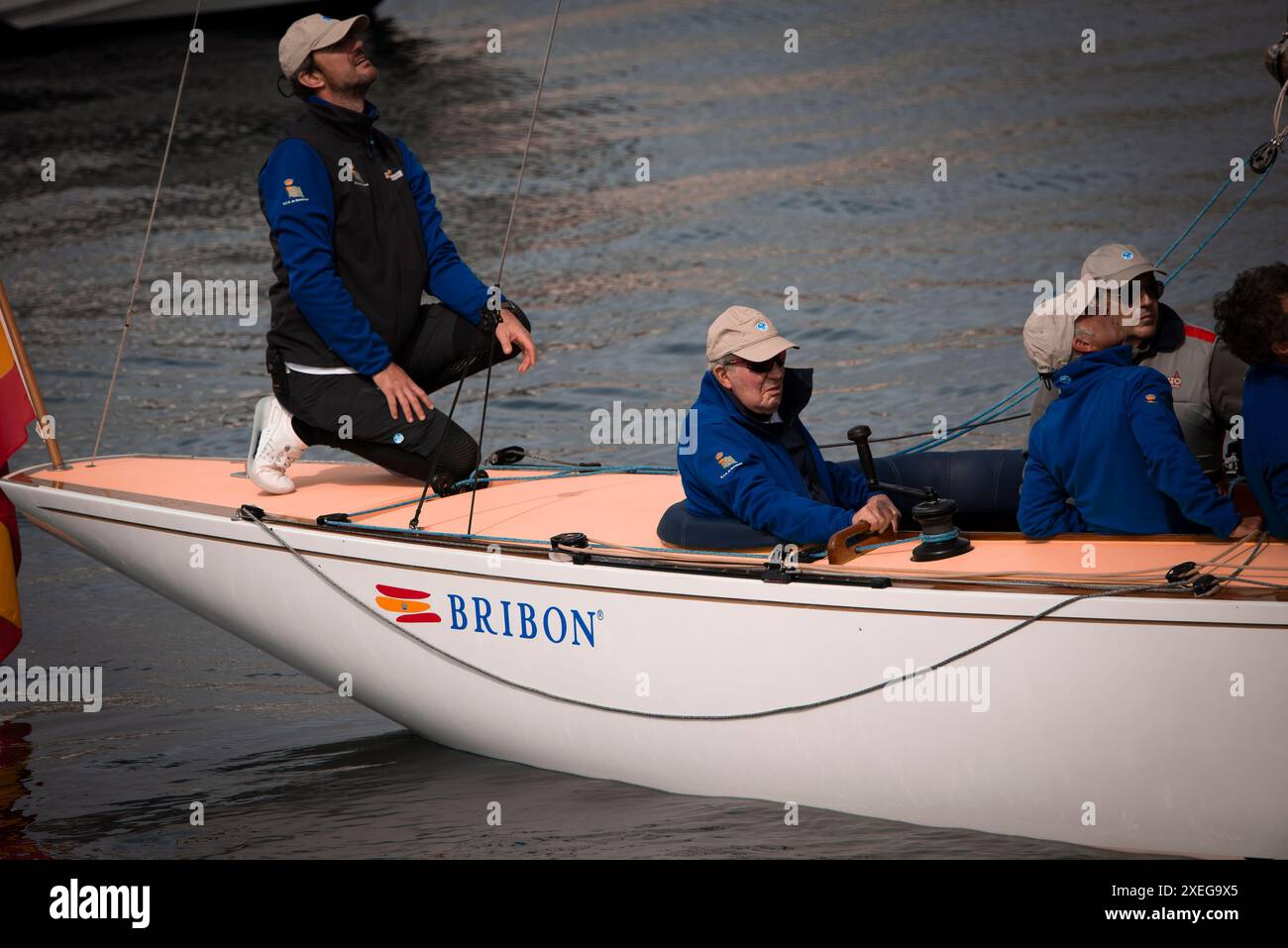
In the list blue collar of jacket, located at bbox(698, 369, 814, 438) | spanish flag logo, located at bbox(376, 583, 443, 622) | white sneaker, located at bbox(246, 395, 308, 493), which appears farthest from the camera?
white sneaker, located at bbox(246, 395, 308, 493)

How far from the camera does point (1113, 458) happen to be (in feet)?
11.8

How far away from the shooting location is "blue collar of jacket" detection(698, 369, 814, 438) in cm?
399

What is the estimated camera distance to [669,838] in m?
4.25

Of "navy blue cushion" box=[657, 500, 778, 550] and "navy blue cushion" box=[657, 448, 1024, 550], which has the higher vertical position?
"navy blue cushion" box=[657, 448, 1024, 550]

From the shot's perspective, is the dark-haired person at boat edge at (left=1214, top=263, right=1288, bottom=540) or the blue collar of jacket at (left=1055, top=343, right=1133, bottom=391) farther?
the blue collar of jacket at (left=1055, top=343, right=1133, bottom=391)

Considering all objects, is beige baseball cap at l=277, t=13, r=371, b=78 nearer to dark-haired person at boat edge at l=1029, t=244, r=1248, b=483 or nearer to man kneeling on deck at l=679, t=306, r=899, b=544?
man kneeling on deck at l=679, t=306, r=899, b=544

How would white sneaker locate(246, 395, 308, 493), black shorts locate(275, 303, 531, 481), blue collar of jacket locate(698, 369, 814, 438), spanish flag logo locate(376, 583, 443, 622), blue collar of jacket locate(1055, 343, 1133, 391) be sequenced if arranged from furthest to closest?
white sneaker locate(246, 395, 308, 493) → black shorts locate(275, 303, 531, 481) → spanish flag logo locate(376, 583, 443, 622) → blue collar of jacket locate(698, 369, 814, 438) → blue collar of jacket locate(1055, 343, 1133, 391)

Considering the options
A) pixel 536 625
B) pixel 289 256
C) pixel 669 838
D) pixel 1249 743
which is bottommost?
pixel 669 838

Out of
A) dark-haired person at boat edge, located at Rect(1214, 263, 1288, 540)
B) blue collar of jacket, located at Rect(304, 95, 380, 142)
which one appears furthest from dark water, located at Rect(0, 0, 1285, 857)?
blue collar of jacket, located at Rect(304, 95, 380, 142)

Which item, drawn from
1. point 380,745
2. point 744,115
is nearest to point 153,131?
point 744,115

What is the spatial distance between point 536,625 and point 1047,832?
1446mm

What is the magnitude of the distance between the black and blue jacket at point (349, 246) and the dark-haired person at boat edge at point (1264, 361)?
2386mm

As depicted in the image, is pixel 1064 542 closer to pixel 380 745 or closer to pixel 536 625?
pixel 536 625

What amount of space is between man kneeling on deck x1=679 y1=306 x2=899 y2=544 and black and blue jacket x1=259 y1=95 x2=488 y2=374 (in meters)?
1.24
